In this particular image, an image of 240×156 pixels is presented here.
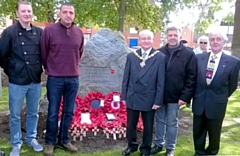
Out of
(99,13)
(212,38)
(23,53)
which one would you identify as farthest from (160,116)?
(99,13)

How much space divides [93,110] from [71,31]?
1.71 m

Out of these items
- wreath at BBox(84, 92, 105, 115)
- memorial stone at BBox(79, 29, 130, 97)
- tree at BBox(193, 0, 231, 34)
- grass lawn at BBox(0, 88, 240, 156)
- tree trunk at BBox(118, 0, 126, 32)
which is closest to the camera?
grass lawn at BBox(0, 88, 240, 156)

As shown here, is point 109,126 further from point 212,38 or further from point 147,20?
point 147,20

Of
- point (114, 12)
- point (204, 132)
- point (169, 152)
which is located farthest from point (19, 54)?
point (114, 12)

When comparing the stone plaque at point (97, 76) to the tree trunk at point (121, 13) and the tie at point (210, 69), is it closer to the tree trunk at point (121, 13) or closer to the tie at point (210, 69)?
the tie at point (210, 69)

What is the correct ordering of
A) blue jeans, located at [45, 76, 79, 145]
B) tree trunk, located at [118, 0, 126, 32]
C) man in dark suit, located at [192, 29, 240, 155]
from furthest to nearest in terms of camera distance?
1. tree trunk, located at [118, 0, 126, 32]
2. blue jeans, located at [45, 76, 79, 145]
3. man in dark suit, located at [192, 29, 240, 155]

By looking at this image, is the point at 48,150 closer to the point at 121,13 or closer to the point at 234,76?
the point at 234,76

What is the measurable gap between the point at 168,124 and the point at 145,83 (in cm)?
68

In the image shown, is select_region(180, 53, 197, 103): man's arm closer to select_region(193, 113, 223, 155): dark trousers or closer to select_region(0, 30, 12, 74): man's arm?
select_region(193, 113, 223, 155): dark trousers

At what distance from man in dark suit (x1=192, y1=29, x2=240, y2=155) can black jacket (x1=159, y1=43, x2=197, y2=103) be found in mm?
85

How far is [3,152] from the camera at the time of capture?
367 centimetres

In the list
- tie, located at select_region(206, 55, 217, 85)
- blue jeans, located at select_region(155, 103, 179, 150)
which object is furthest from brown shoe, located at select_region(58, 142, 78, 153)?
tie, located at select_region(206, 55, 217, 85)

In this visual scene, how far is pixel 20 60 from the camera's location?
3.53 meters

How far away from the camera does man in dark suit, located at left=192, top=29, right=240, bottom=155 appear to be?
345cm
